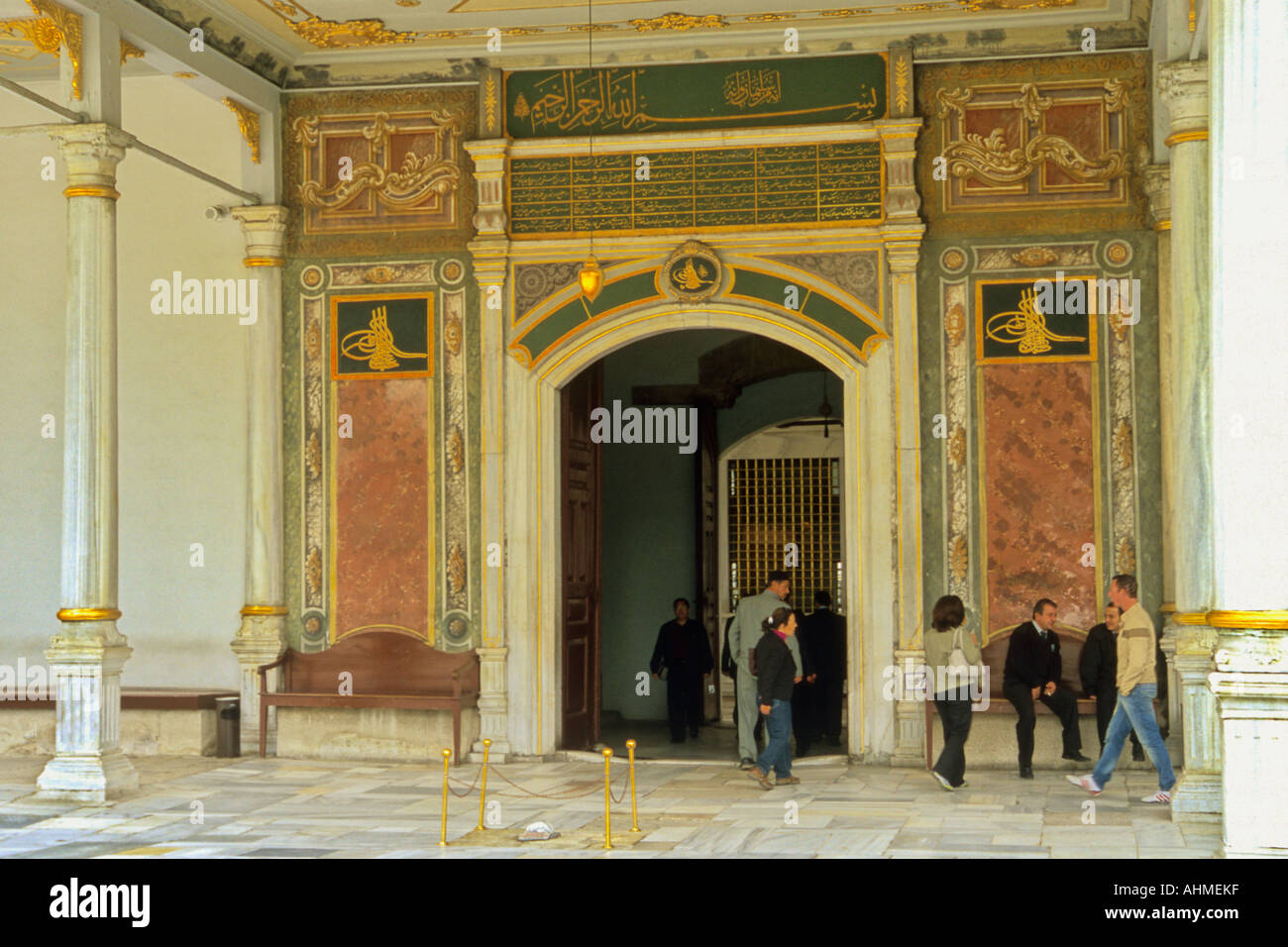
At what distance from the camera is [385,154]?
10727 millimetres

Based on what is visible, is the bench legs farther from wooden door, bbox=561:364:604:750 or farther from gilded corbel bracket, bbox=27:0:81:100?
gilded corbel bracket, bbox=27:0:81:100

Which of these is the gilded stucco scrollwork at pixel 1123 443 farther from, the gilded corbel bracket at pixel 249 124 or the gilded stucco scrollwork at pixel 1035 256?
the gilded corbel bracket at pixel 249 124

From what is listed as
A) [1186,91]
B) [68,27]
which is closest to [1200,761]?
[1186,91]

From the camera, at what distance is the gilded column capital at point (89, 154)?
28.2ft

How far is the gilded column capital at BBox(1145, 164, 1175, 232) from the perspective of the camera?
31.3ft

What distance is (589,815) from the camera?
792cm

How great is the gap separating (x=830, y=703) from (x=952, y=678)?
2.74 meters

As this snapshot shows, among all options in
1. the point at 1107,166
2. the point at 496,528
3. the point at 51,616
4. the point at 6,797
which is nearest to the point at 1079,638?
the point at 1107,166

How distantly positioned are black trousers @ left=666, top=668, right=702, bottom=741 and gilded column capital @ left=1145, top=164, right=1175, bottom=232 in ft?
15.9

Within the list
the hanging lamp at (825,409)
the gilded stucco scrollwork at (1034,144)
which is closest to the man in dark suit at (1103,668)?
the gilded stucco scrollwork at (1034,144)

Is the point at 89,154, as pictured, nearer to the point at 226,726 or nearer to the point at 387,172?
the point at 387,172

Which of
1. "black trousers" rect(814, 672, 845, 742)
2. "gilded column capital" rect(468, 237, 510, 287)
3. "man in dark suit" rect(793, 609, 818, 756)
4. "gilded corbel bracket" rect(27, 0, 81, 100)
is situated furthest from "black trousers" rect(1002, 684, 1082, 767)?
"gilded corbel bracket" rect(27, 0, 81, 100)

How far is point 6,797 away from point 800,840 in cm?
455

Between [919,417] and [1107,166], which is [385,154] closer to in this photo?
[919,417]
